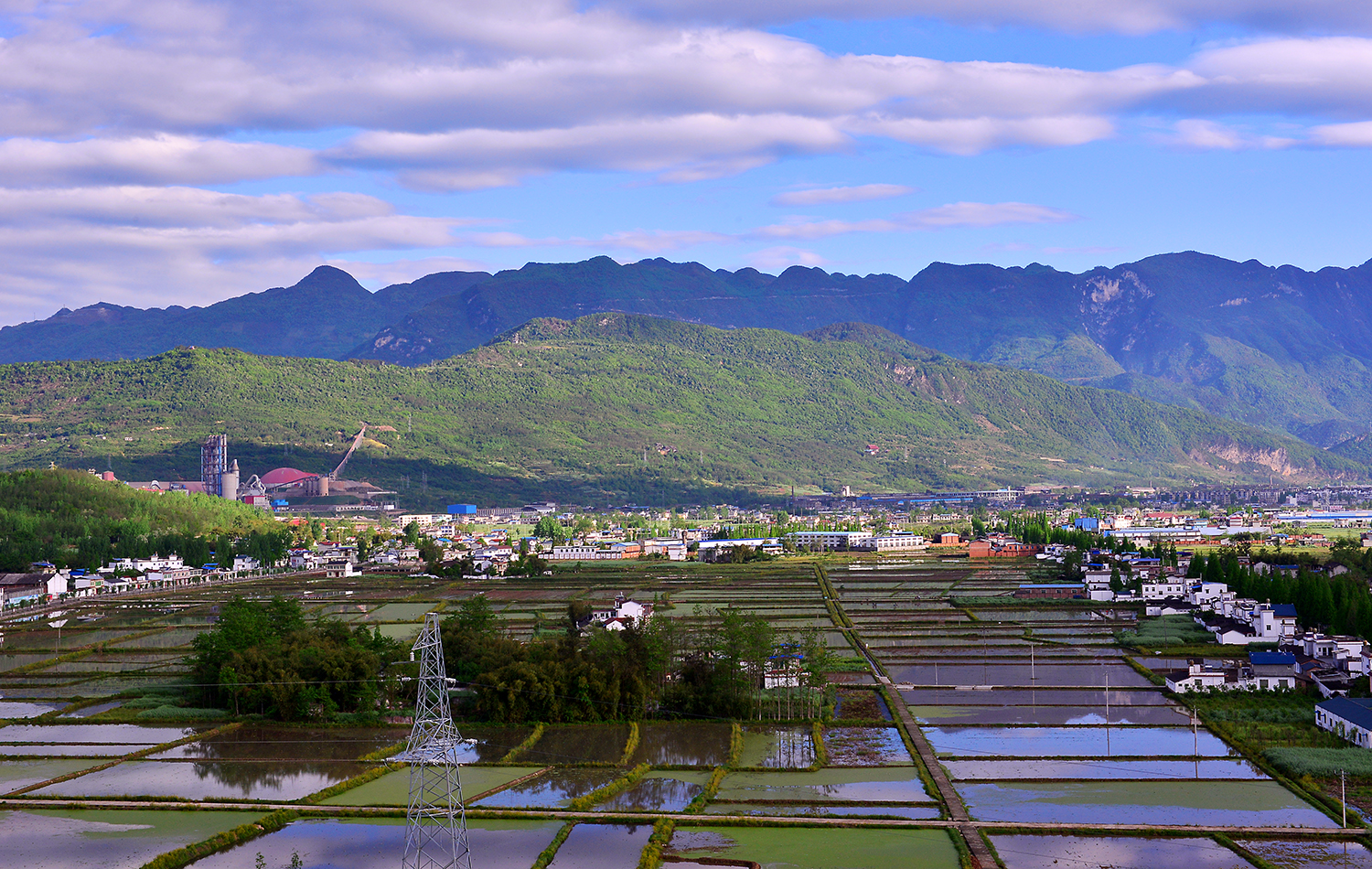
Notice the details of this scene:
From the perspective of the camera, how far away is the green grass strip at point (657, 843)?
2488 cm

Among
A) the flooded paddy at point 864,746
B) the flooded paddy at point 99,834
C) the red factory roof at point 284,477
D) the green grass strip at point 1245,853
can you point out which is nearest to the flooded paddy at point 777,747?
the flooded paddy at point 864,746

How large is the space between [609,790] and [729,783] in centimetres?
281

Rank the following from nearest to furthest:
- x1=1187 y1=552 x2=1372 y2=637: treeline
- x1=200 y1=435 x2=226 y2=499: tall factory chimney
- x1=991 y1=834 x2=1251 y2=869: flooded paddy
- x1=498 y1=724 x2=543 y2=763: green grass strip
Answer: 1. x1=991 y1=834 x2=1251 y2=869: flooded paddy
2. x1=498 y1=724 x2=543 y2=763: green grass strip
3. x1=1187 y1=552 x2=1372 y2=637: treeline
4. x1=200 y1=435 x2=226 y2=499: tall factory chimney

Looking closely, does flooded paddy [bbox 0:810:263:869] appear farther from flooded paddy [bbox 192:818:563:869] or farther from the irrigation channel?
flooded paddy [bbox 192:818:563:869]

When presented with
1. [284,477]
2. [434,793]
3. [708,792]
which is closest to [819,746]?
[708,792]

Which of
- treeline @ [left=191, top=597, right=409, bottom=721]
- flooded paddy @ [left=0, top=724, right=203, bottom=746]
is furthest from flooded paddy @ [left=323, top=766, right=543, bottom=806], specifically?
flooded paddy @ [left=0, top=724, right=203, bottom=746]

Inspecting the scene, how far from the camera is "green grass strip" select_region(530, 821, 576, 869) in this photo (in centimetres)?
2502

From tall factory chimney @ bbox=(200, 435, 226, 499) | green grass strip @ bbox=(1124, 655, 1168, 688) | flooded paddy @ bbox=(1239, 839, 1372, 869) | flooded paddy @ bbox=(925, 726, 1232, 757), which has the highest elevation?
tall factory chimney @ bbox=(200, 435, 226, 499)

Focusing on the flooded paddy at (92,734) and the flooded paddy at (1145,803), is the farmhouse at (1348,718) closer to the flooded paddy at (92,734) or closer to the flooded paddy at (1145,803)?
the flooded paddy at (1145,803)

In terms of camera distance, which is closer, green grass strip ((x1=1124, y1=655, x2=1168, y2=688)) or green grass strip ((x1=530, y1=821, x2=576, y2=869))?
green grass strip ((x1=530, y1=821, x2=576, y2=869))

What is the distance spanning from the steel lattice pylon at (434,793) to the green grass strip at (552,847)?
49.5 inches

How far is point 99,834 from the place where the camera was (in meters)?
27.3

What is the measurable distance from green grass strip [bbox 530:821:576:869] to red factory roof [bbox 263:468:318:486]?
432 ft

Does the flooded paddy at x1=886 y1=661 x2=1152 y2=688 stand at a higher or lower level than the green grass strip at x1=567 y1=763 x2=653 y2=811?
lower
